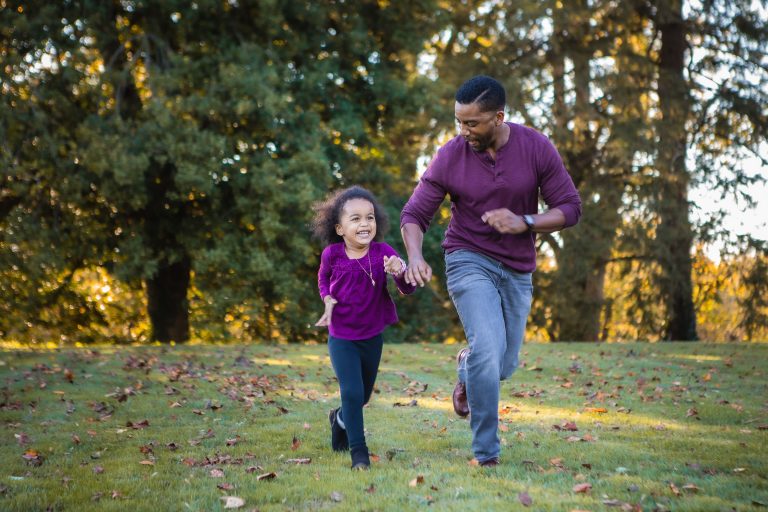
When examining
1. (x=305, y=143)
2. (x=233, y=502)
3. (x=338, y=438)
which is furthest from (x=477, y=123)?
(x=305, y=143)

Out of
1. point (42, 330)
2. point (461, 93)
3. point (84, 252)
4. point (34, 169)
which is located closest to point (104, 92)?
point (34, 169)

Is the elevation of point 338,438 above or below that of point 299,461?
above

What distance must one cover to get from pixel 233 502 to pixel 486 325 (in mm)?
1936

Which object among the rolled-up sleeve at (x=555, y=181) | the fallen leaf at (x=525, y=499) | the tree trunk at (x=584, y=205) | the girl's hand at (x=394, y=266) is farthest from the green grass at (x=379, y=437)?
the tree trunk at (x=584, y=205)

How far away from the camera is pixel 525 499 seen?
14.9 ft

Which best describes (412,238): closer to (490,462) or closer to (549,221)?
(549,221)

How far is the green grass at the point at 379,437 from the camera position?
4.88m

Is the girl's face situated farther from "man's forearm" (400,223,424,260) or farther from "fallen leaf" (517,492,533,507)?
"fallen leaf" (517,492,533,507)

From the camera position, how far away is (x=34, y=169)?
687 inches

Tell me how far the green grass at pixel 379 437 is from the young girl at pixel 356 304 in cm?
50

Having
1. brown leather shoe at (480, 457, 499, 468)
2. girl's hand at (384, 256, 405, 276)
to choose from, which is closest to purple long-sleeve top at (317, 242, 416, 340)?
girl's hand at (384, 256, 405, 276)

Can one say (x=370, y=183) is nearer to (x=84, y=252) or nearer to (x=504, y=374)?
(x=84, y=252)

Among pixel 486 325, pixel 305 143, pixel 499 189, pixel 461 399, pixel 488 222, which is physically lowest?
pixel 461 399

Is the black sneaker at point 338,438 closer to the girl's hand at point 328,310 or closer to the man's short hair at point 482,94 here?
the girl's hand at point 328,310
